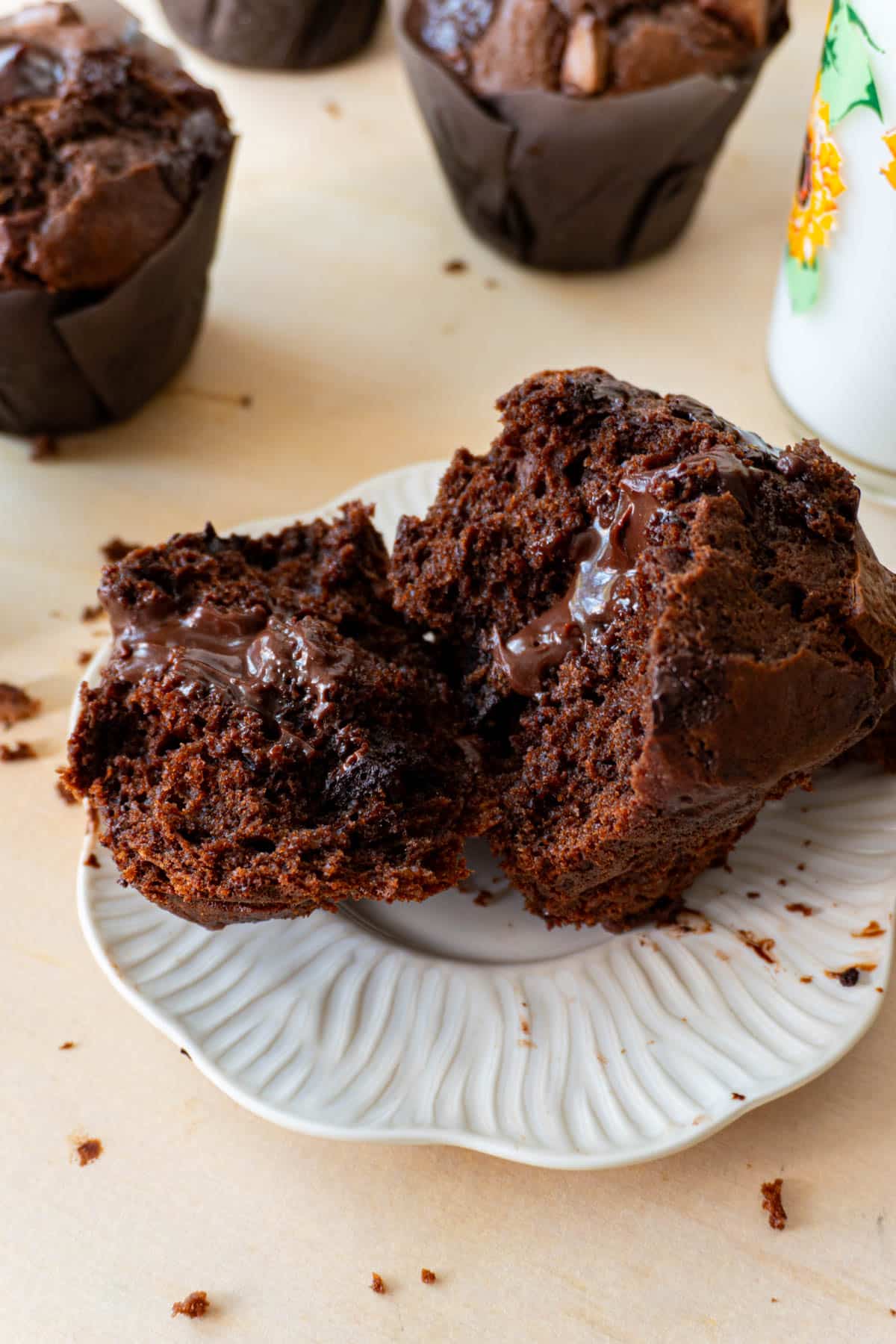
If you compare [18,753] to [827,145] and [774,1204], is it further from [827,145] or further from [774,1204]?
[827,145]

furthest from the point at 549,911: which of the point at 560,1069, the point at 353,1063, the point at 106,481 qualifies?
the point at 106,481

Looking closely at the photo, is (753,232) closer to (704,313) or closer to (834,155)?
(704,313)

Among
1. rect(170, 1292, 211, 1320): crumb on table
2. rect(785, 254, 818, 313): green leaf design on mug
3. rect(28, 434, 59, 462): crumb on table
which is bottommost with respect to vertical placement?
rect(170, 1292, 211, 1320): crumb on table

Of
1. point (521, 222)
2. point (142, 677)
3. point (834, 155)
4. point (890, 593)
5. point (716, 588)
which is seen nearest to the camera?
point (716, 588)

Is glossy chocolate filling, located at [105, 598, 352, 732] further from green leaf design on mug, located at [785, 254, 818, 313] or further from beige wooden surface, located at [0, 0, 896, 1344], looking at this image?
green leaf design on mug, located at [785, 254, 818, 313]

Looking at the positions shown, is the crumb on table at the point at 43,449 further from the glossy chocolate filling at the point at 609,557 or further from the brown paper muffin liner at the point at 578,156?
the glossy chocolate filling at the point at 609,557

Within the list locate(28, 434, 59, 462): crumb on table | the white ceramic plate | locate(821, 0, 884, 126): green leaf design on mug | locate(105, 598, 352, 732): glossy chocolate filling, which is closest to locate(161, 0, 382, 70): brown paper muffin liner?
locate(28, 434, 59, 462): crumb on table
